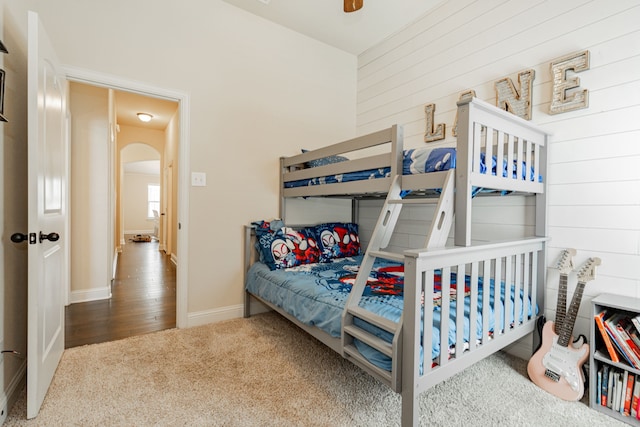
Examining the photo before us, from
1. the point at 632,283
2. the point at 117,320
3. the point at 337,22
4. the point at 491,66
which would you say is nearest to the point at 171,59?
the point at 337,22

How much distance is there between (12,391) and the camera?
1.53 m

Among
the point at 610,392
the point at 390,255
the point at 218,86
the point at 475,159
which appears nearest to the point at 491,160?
the point at 475,159

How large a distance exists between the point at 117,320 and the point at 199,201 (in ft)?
4.32

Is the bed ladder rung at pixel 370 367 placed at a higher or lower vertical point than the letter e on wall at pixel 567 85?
lower

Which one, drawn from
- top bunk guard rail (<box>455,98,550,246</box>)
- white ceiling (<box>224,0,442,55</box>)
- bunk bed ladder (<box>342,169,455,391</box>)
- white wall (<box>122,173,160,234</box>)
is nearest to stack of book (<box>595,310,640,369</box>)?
top bunk guard rail (<box>455,98,550,246</box>)

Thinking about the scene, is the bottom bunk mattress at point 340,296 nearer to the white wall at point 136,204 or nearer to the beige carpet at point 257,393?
the beige carpet at point 257,393

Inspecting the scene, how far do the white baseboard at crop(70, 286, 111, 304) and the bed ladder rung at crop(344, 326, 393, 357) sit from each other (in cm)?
314

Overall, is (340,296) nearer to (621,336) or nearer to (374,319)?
(374,319)

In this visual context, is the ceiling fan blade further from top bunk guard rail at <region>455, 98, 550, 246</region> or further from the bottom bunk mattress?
the bottom bunk mattress

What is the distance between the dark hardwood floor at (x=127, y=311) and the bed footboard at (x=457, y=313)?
219 centimetres

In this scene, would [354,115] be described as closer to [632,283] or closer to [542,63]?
[542,63]

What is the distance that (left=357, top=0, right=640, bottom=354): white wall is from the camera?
1.68m

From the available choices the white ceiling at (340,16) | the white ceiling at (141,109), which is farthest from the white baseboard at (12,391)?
the white ceiling at (141,109)

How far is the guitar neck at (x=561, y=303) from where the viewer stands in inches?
71.2
